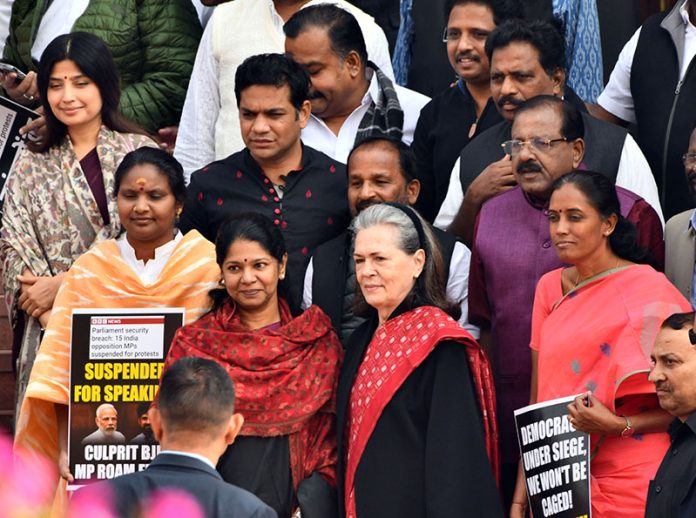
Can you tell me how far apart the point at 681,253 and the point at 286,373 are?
166cm

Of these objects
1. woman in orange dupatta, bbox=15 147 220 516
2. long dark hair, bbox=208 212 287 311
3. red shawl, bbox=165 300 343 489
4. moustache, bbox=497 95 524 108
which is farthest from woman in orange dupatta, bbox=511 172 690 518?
woman in orange dupatta, bbox=15 147 220 516

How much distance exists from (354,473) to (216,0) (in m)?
3.32

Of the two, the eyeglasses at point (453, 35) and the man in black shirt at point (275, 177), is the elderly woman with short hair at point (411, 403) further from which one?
the eyeglasses at point (453, 35)

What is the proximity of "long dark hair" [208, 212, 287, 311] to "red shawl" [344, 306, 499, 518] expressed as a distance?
60 cm

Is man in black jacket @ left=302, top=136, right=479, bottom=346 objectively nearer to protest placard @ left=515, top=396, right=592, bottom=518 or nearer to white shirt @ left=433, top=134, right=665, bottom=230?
white shirt @ left=433, top=134, right=665, bottom=230

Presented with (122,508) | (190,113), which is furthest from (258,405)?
(190,113)

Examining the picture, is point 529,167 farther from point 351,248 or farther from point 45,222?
point 45,222

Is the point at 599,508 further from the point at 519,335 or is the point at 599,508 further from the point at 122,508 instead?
the point at 122,508

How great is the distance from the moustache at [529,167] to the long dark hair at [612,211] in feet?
1.19

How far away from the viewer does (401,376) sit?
16.1 feet

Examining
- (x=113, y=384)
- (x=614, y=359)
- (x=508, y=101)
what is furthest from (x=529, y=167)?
(x=113, y=384)

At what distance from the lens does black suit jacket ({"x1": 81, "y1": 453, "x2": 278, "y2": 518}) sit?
3164 millimetres

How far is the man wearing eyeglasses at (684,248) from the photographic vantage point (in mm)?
5332

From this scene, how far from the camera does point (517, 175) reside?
18.2ft
